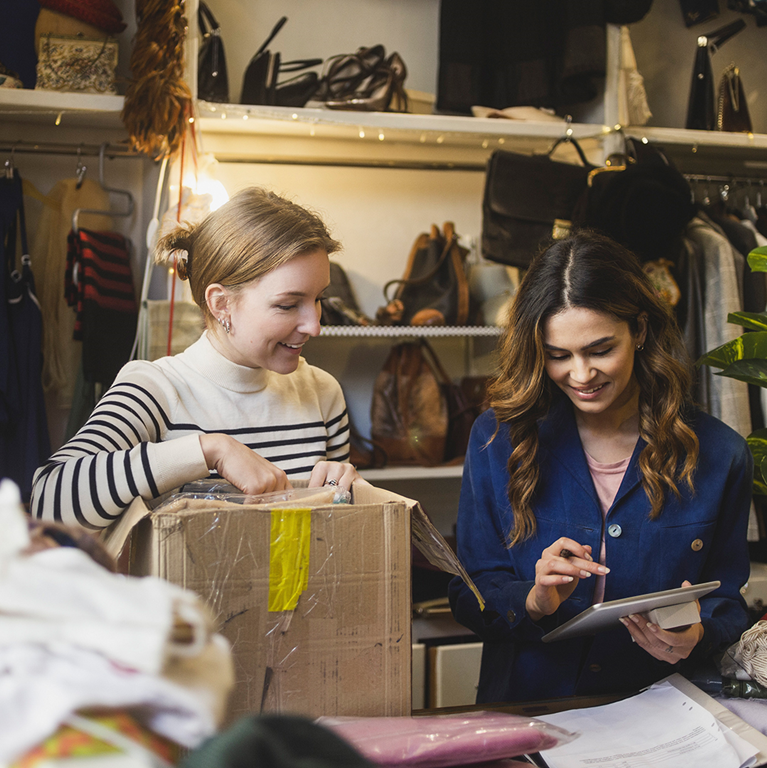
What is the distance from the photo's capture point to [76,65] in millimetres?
2035

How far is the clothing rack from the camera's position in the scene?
7.30ft

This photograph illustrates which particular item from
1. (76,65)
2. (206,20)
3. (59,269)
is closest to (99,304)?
(59,269)

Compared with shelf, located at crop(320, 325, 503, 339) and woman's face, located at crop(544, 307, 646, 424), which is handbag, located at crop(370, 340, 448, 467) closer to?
shelf, located at crop(320, 325, 503, 339)

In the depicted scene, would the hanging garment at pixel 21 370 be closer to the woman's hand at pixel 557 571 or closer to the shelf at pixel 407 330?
the shelf at pixel 407 330

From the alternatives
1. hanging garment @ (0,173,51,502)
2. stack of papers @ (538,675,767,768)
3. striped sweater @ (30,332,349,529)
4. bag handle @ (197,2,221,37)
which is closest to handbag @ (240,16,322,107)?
bag handle @ (197,2,221,37)

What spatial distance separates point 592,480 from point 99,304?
4.81ft

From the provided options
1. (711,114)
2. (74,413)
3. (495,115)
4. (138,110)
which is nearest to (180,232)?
(138,110)

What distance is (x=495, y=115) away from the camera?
7.41ft

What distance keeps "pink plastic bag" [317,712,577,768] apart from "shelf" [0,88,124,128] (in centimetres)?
187

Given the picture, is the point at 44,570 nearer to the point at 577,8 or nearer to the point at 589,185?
the point at 589,185

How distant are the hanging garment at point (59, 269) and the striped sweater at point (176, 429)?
1.06 meters

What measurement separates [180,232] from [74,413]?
98 centimetres

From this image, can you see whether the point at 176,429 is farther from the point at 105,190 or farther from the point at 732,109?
the point at 732,109

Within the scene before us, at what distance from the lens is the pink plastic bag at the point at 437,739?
0.61 meters
